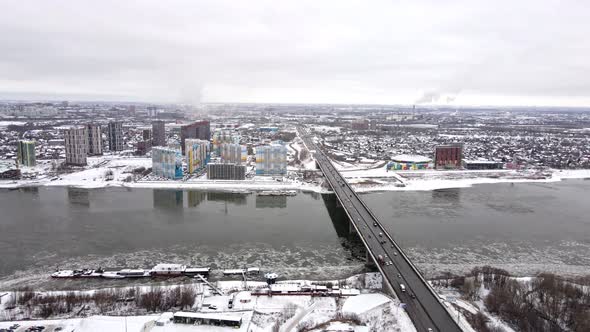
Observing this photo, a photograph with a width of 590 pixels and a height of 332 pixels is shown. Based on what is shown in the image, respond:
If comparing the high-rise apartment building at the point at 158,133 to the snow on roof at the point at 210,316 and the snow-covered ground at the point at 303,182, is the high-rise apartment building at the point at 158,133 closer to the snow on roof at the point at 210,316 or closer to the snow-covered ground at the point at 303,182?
the snow-covered ground at the point at 303,182

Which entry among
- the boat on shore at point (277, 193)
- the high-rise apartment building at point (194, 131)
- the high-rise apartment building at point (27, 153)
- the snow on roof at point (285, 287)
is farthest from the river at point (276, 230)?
the high-rise apartment building at point (194, 131)

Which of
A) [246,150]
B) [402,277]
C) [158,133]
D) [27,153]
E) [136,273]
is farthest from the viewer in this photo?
[158,133]

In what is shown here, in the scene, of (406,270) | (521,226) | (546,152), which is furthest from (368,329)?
(546,152)

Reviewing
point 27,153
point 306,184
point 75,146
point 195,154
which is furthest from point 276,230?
point 27,153

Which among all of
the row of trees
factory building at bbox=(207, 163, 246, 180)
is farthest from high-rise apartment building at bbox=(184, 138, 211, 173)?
the row of trees

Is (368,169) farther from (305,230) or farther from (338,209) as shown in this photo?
(305,230)

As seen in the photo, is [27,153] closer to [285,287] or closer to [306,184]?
[306,184]
